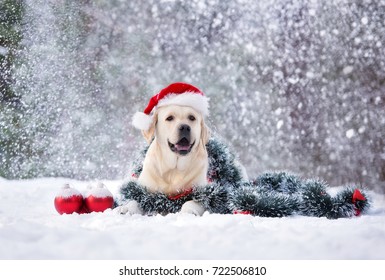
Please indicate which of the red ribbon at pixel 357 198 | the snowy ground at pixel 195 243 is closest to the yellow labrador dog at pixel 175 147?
the snowy ground at pixel 195 243

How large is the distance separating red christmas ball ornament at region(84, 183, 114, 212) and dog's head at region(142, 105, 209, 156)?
1.17 ft

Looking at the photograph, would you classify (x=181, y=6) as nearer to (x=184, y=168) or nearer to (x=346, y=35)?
(x=346, y=35)

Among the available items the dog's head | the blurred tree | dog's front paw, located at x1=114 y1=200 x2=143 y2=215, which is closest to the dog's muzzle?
the dog's head

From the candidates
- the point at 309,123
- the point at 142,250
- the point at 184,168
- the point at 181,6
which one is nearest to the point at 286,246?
the point at 142,250

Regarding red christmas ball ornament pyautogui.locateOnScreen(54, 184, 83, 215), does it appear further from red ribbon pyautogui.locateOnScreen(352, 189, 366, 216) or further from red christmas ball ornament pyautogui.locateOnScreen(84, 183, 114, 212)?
red ribbon pyautogui.locateOnScreen(352, 189, 366, 216)

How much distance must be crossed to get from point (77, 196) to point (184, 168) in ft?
1.74

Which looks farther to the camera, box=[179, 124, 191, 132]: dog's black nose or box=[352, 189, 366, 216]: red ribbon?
box=[352, 189, 366, 216]: red ribbon

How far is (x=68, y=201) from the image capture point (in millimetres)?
2004

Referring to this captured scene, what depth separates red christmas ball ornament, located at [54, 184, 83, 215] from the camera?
2.00 metres

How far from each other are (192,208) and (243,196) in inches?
10.4

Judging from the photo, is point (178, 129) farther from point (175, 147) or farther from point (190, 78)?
point (190, 78)

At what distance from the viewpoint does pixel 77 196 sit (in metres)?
2.04

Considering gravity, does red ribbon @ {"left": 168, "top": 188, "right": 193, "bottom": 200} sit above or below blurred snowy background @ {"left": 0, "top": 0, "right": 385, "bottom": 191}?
below

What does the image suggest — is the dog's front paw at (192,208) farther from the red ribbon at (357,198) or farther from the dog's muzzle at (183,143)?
the red ribbon at (357,198)
